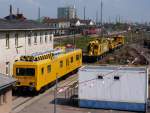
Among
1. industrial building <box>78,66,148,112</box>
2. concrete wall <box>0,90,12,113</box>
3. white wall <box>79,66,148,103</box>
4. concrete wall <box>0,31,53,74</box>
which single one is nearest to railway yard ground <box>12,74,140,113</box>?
industrial building <box>78,66,148,112</box>

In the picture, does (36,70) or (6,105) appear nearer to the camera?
(6,105)

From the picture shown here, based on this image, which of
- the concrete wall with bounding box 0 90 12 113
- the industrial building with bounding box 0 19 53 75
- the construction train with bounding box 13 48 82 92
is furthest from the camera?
the industrial building with bounding box 0 19 53 75

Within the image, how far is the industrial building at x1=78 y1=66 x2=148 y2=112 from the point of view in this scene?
26562 millimetres

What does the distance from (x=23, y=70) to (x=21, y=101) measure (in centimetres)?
255

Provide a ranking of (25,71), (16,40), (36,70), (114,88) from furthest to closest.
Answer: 1. (16,40)
2. (25,71)
3. (36,70)
4. (114,88)

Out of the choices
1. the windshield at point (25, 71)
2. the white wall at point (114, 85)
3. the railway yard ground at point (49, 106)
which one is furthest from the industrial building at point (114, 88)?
the windshield at point (25, 71)

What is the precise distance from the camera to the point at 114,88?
1062 inches

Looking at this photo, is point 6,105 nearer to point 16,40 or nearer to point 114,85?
point 114,85

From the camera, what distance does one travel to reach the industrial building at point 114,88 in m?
26.6

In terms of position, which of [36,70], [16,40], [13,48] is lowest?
[36,70]

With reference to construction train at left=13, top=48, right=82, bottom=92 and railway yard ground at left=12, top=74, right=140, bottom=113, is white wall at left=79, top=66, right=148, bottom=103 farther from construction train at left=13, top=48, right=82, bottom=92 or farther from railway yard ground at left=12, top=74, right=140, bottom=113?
construction train at left=13, top=48, right=82, bottom=92

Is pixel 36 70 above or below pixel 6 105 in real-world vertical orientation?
A: above

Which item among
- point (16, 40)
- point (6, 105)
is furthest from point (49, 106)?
point (16, 40)

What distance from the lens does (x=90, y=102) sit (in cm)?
2738
